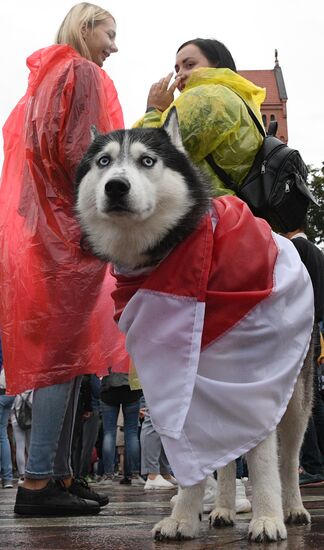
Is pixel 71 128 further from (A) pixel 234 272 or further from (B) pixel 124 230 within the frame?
(A) pixel 234 272

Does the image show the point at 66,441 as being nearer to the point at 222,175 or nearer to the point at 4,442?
the point at 222,175

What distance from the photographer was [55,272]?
432 cm

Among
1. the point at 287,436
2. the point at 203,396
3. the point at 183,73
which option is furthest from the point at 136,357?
the point at 183,73

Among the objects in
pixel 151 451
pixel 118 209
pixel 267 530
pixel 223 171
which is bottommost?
pixel 151 451

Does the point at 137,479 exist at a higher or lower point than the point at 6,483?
lower

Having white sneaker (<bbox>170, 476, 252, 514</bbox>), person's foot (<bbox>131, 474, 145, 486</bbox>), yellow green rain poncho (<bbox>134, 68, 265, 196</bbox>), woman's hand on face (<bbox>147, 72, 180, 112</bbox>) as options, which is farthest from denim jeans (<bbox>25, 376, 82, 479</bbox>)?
person's foot (<bbox>131, 474, 145, 486</bbox>)

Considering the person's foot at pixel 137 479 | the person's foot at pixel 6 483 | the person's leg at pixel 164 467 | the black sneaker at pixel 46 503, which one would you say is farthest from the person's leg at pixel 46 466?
the person's foot at pixel 137 479

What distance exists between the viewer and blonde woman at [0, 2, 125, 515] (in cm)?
428

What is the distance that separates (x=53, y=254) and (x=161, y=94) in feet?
3.78

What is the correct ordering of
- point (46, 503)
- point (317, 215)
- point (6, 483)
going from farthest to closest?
point (317, 215) → point (6, 483) → point (46, 503)

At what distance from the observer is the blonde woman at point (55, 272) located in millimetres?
4277

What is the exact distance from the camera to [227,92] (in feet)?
13.8

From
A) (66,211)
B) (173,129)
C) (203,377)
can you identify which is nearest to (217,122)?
(173,129)

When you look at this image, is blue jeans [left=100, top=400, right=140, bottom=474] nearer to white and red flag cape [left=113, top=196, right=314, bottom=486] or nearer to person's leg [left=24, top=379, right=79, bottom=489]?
person's leg [left=24, top=379, right=79, bottom=489]
